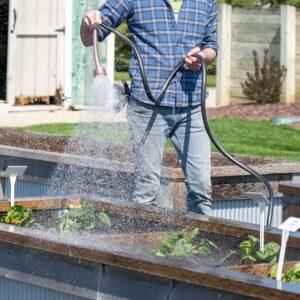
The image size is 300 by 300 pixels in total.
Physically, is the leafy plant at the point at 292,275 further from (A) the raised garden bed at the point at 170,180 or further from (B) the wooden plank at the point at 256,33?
(B) the wooden plank at the point at 256,33

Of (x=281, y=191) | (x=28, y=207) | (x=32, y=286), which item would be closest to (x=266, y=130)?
(x=281, y=191)

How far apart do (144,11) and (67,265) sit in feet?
6.73

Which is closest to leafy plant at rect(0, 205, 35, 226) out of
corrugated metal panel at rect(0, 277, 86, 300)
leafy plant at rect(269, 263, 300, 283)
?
corrugated metal panel at rect(0, 277, 86, 300)

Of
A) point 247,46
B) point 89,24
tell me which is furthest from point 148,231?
point 247,46

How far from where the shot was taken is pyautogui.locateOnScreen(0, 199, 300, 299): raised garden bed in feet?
13.9

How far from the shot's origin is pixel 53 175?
26.2ft

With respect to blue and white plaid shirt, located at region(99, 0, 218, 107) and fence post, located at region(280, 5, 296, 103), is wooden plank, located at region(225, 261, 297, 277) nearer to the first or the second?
blue and white plaid shirt, located at region(99, 0, 218, 107)

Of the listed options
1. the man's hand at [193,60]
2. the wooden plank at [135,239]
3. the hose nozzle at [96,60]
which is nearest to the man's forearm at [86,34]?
the hose nozzle at [96,60]

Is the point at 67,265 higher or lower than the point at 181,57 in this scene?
lower

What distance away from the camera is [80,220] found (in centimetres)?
610

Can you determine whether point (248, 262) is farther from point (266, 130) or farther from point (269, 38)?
point (269, 38)

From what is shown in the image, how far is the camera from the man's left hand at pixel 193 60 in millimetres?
6340

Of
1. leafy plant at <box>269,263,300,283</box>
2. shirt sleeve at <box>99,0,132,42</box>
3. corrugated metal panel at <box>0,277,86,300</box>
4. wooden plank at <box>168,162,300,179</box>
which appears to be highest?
shirt sleeve at <box>99,0,132,42</box>

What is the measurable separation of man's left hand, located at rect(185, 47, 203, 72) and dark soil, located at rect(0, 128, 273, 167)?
170 centimetres
